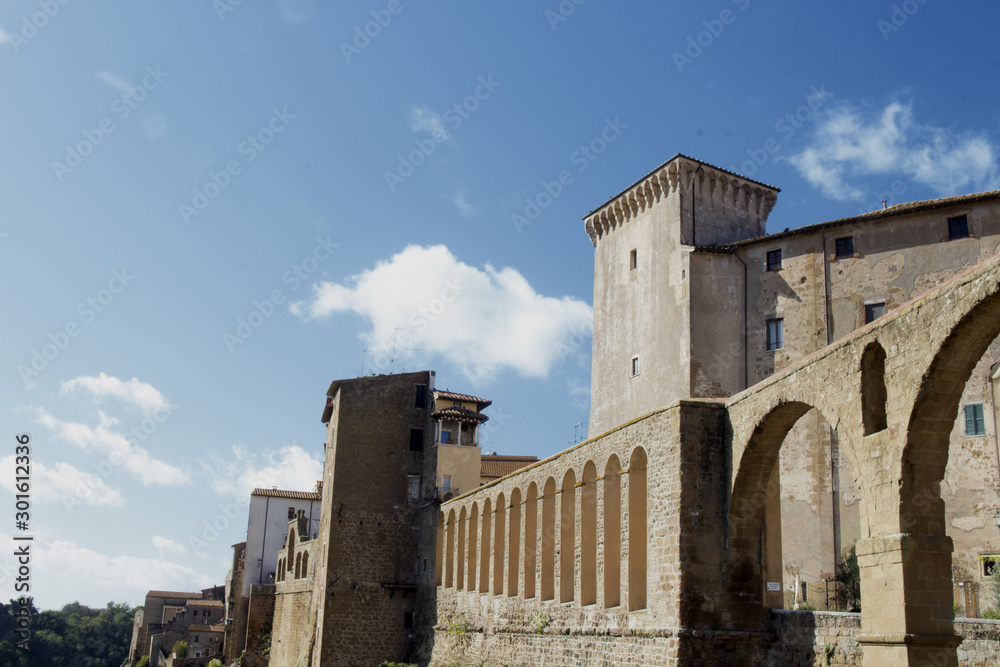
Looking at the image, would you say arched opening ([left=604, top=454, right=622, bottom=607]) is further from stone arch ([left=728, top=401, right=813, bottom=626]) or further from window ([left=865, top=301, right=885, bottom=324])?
window ([left=865, top=301, right=885, bottom=324])

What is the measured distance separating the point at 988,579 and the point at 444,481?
20162 mm

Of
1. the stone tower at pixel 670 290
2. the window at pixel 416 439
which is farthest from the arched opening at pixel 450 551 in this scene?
the stone tower at pixel 670 290

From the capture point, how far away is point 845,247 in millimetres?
31297

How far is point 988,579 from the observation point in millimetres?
25828

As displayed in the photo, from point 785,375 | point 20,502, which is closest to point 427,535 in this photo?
point 20,502

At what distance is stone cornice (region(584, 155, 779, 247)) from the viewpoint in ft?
116

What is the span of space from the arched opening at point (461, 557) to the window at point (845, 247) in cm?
1627

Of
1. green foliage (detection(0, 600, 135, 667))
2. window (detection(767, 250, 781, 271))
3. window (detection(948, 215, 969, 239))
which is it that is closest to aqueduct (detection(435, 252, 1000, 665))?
window (detection(767, 250, 781, 271))

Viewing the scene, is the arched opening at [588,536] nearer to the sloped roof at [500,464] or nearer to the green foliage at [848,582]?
the green foliage at [848,582]

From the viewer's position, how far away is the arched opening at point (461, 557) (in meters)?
32.1

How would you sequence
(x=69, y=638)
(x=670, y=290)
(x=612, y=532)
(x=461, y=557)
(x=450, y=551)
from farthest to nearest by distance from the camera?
1. (x=69, y=638)
2. (x=670, y=290)
3. (x=450, y=551)
4. (x=461, y=557)
5. (x=612, y=532)

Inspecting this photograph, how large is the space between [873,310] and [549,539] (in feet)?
46.6

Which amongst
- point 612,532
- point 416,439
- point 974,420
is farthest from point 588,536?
point 416,439

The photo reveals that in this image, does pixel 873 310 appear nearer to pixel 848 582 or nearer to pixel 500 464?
pixel 848 582
